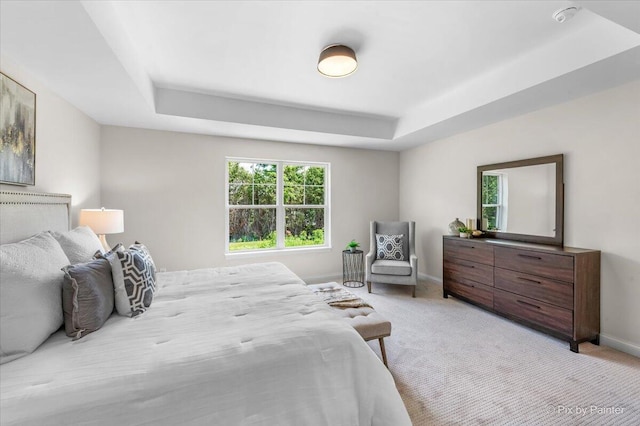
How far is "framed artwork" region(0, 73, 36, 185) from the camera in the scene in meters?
1.85

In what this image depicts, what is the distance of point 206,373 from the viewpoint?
1.12 m

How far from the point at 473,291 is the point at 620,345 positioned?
1257mm

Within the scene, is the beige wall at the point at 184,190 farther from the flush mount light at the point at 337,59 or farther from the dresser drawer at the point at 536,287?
the dresser drawer at the point at 536,287

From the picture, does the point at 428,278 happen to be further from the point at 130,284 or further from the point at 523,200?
the point at 130,284

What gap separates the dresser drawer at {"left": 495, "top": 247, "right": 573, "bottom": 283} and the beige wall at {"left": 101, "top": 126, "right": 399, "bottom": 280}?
250cm

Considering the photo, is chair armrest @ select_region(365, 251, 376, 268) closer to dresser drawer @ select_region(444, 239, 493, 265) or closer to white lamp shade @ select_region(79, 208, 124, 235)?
dresser drawer @ select_region(444, 239, 493, 265)

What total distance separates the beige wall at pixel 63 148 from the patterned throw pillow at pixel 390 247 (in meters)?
3.87

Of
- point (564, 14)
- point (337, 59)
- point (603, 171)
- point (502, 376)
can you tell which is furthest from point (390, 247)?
point (564, 14)

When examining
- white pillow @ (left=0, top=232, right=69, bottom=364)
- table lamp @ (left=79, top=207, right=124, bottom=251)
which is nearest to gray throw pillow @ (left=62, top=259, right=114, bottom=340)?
white pillow @ (left=0, top=232, right=69, bottom=364)

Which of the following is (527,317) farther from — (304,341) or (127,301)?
(127,301)

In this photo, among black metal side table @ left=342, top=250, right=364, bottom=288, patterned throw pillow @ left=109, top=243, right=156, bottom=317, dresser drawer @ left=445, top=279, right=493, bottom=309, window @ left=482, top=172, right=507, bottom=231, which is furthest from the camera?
black metal side table @ left=342, top=250, right=364, bottom=288

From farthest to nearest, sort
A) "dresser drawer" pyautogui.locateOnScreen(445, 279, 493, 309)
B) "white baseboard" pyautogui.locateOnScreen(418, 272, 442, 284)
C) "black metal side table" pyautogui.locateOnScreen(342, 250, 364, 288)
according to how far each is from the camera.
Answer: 1. "black metal side table" pyautogui.locateOnScreen(342, 250, 364, 288)
2. "white baseboard" pyautogui.locateOnScreen(418, 272, 442, 284)
3. "dresser drawer" pyautogui.locateOnScreen(445, 279, 493, 309)

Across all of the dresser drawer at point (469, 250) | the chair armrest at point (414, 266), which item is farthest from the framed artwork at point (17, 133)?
the dresser drawer at point (469, 250)

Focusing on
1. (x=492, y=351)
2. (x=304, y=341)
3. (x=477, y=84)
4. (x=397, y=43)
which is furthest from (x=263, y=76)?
(x=492, y=351)
